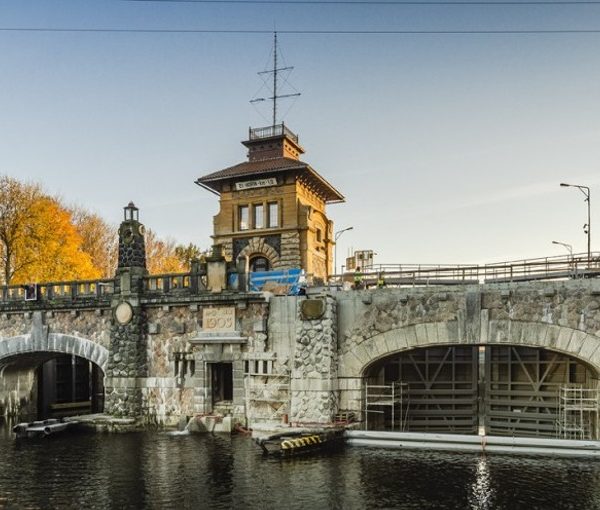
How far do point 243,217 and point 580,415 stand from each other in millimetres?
26874

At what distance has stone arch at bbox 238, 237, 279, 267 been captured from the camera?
4347 centimetres

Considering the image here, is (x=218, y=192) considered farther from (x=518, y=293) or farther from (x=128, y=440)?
(x=518, y=293)

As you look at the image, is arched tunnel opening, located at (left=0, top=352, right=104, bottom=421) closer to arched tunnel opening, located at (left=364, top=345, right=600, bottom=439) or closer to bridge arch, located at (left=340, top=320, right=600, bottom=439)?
bridge arch, located at (left=340, top=320, right=600, bottom=439)

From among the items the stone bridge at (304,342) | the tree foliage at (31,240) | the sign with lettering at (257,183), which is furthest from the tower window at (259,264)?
the stone bridge at (304,342)

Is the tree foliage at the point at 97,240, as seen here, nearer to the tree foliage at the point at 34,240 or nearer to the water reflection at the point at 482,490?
the tree foliage at the point at 34,240

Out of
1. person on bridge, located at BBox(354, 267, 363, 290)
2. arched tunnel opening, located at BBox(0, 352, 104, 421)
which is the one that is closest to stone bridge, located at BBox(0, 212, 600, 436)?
person on bridge, located at BBox(354, 267, 363, 290)

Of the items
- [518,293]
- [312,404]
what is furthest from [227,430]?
[518,293]

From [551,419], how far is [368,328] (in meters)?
9.79

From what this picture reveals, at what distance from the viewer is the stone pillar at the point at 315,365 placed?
25125 mm

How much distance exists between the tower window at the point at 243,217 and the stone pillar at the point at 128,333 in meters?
15.4

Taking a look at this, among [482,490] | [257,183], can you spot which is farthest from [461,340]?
[257,183]

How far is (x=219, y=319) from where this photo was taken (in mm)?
28219

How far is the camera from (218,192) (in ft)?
155

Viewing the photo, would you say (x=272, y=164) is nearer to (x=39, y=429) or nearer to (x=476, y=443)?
(x=39, y=429)
